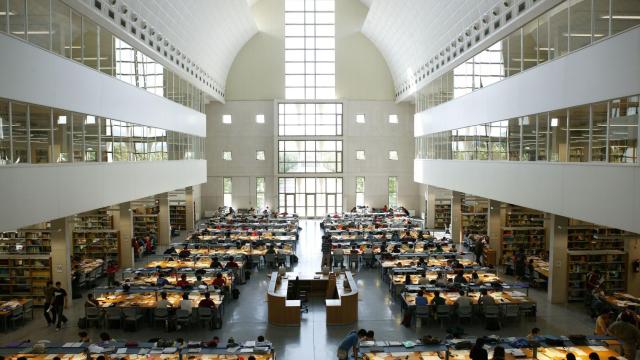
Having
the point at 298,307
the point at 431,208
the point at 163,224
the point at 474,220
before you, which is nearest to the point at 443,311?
the point at 298,307

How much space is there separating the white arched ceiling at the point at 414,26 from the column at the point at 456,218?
25.4ft

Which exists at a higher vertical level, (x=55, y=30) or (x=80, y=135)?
(x=55, y=30)

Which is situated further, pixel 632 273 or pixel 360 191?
pixel 360 191

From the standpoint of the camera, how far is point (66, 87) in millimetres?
13289

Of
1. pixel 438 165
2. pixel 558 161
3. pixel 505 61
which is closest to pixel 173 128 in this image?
pixel 438 165

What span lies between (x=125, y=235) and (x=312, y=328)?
1062 cm

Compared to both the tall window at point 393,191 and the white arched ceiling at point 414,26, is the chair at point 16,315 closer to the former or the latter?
the white arched ceiling at point 414,26

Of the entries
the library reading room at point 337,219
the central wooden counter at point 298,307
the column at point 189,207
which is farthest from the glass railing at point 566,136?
the column at point 189,207

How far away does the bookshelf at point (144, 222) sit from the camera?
26.2 meters

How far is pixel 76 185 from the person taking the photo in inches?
550

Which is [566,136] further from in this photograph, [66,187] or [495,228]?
[66,187]

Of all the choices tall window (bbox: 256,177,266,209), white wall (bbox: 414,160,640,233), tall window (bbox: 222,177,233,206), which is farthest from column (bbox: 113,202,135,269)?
tall window (bbox: 256,177,266,209)

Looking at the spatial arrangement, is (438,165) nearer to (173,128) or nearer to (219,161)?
(173,128)

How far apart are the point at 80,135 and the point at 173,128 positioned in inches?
386
